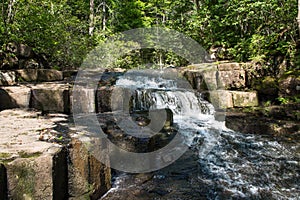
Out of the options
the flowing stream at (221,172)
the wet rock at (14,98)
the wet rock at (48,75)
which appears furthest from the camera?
the wet rock at (48,75)

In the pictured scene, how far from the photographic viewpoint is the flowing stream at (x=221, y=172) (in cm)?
345

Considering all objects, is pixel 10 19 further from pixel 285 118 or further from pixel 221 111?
pixel 285 118

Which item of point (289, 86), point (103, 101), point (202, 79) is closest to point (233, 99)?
point (202, 79)

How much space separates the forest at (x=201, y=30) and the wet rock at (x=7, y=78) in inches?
36.9

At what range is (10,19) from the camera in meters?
8.03

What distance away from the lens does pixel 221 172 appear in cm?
414

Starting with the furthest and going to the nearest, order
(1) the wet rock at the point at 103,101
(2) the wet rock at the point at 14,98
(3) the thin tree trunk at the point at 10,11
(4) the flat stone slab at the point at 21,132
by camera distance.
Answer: (3) the thin tree trunk at the point at 10,11
(1) the wet rock at the point at 103,101
(2) the wet rock at the point at 14,98
(4) the flat stone slab at the point at 21,132

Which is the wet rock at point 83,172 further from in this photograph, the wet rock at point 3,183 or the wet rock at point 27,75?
the wet rock at point 27,75

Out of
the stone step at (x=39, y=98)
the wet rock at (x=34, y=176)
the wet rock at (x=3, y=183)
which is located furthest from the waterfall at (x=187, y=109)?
the wet rock at (x=3, y=183)

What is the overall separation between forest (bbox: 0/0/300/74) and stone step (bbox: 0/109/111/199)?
5.34 m

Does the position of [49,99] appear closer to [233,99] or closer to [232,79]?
[233,99]

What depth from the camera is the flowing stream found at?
345 centimetres

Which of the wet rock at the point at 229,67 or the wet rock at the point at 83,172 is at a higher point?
the wet rock at the point at 229,67

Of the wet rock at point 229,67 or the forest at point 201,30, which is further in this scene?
the wet rock at point 229,67
